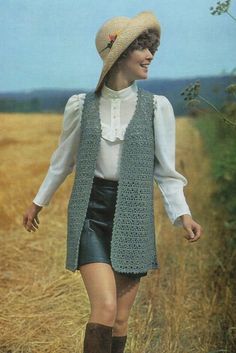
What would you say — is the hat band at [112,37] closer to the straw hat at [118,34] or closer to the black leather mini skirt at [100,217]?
the straw hat at [118,34]

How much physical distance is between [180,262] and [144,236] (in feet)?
6.77

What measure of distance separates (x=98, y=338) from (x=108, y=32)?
1.17m

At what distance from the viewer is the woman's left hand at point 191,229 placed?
130 inches

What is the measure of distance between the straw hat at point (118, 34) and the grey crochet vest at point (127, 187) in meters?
0.18

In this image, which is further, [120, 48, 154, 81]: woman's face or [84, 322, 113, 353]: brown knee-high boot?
[120, 48, 154, 81]: woman's face

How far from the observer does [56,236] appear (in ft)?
21.7

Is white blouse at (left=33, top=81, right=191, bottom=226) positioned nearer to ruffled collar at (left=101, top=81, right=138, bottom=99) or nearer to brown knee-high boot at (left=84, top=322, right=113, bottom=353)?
ruffled collar at (left=101, top=81, right=138, bottom=99)

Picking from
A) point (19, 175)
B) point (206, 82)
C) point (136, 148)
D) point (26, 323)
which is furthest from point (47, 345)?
point (19, 175)

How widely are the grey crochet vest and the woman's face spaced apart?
9 cm

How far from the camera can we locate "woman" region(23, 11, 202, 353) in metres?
3.30

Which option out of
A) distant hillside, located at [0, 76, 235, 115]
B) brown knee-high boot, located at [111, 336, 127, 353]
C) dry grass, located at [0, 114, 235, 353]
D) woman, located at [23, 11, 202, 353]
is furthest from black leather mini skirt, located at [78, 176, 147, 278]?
distant hillside, located at [0, 76, 235, 115]

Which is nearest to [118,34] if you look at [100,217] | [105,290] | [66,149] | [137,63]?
[137,63]

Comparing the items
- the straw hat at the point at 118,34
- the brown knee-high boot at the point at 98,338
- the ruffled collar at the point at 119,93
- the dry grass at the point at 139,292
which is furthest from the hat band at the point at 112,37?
the dry grass at the point at 139,292

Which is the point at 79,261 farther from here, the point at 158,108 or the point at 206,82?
the point at 206,82
